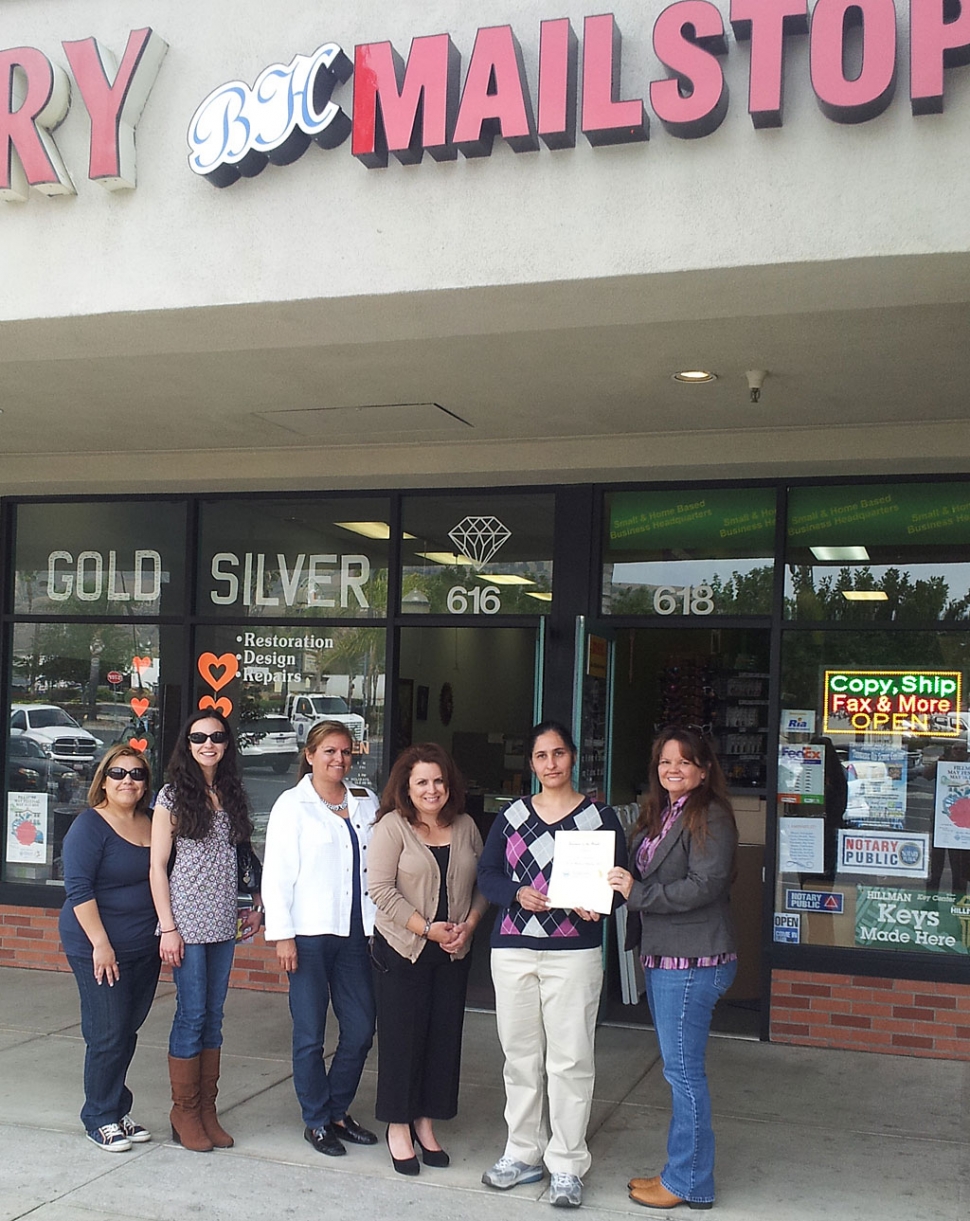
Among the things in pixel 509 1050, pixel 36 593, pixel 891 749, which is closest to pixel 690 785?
pixel 509 1050

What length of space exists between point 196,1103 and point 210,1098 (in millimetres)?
74

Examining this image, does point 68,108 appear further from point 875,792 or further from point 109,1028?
→ point 875,792

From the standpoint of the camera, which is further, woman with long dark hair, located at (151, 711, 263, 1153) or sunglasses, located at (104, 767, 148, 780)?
sunglasses, located at (104, 767, 148, 780)

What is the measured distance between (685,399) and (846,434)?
3.45ft

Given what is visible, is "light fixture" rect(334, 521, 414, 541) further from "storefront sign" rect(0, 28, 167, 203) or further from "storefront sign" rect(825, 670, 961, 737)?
"storefront sign" rect(0, 28, 167, 203)

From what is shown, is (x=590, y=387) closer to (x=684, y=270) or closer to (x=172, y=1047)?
(x=684, y=270)

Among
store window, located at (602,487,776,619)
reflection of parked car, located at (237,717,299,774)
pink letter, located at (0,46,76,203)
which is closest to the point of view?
pink letter, located at (0,46,76,203)

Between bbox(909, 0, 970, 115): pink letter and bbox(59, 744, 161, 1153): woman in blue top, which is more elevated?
bbox(909, 0, 970, 115): pink letter

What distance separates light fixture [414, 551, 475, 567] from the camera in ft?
26.4

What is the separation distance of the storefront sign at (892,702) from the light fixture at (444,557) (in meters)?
2.33

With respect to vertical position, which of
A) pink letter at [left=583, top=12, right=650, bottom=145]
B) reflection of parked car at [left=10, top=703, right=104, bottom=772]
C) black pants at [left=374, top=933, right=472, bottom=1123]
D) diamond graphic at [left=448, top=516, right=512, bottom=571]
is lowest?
black pants at [left=374, top=933, right=472, bottom=1123]

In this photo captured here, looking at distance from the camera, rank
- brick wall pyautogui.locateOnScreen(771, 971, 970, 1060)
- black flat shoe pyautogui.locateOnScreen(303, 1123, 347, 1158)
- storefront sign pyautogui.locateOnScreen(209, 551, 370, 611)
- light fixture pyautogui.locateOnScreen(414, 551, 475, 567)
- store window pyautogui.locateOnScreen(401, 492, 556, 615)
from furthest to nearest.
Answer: storefront sign pyautogui.locateOnScreen(209, 551, 370, 611), light fixture pyautogui.locateOnScreen(414, 551, 475, 567), store window pyautogui.locateOnScreen(401, 492, 556, 615), brick wall pyautogui.locateOnScreen(771, 971, 970, 1060), black flat shoe pyautogui.locateOnScreen(303, 1123, 347, 1158)

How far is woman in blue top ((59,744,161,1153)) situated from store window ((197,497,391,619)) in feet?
10.1

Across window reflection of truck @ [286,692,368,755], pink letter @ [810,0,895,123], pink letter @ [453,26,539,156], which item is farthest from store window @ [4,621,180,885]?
pink letter @ [810,0,895,123]
